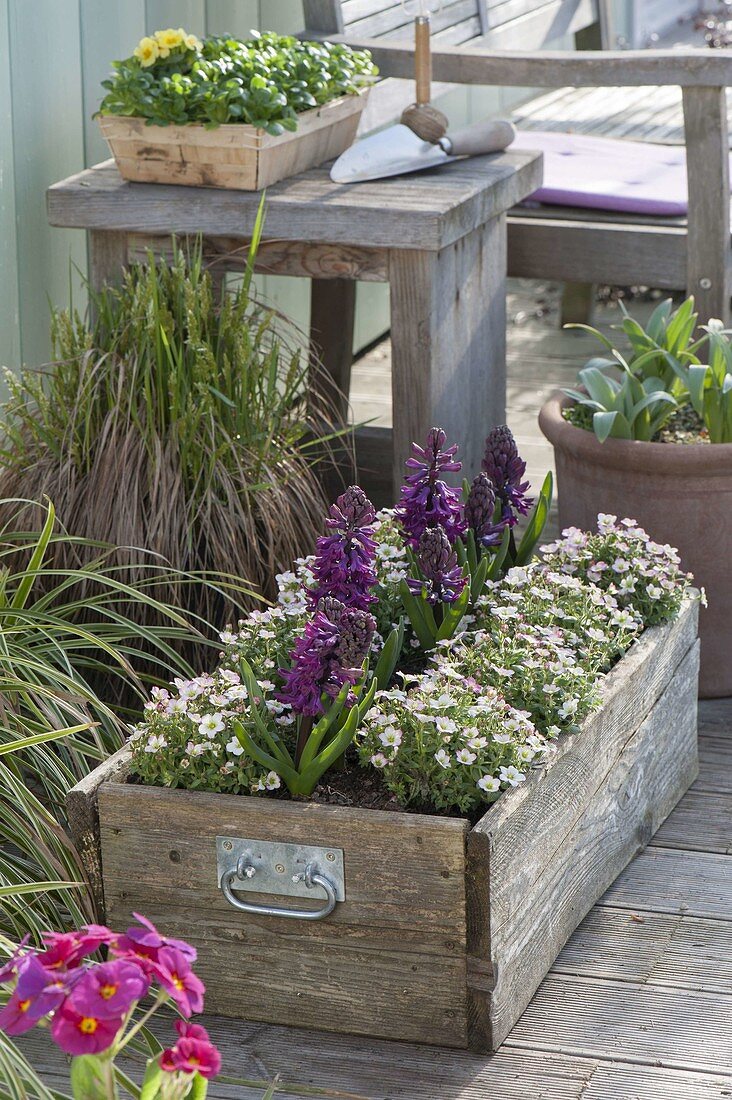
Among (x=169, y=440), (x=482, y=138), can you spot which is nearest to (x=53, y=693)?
(x=169, y=440)

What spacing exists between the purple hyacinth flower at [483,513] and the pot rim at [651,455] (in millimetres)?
377

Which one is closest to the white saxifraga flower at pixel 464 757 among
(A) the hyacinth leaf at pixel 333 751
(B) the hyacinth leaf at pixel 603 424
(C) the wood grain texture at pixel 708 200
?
(A) the hyacinth leaf at pixel 333 751

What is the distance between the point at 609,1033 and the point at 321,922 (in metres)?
0.35

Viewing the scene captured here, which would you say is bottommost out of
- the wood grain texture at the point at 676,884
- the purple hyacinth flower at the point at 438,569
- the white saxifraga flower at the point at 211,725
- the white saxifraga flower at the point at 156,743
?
the wood grain texture at the point at 676,884

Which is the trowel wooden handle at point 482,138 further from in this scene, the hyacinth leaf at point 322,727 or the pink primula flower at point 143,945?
the pink primula flower at point 143,945

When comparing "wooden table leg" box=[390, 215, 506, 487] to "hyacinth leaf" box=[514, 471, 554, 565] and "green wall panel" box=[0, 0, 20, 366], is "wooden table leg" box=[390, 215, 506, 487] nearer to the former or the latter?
"hyacinth leaf" box=[514, 471, 554, 565]

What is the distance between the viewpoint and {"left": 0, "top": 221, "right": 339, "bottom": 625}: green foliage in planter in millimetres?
2246

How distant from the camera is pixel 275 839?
5.33 ft

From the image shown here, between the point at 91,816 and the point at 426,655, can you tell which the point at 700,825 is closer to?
the point at 426,655

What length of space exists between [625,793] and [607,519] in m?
0.42

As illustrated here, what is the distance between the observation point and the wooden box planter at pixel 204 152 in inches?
96.3

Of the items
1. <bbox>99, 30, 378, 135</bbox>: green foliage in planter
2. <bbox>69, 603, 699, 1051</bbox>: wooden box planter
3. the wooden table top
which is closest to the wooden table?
the wooden table top

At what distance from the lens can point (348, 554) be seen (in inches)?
63.1

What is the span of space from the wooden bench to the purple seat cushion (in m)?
0.03
